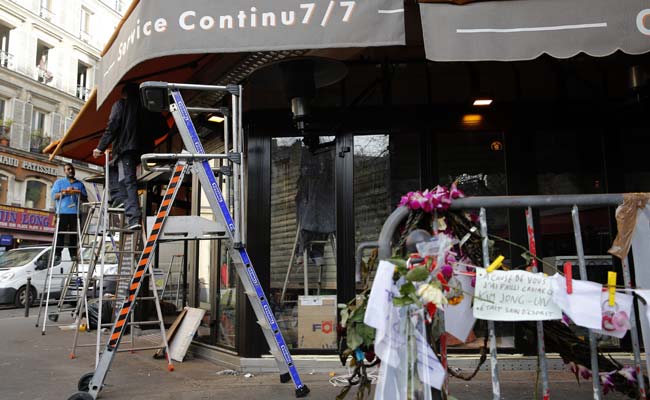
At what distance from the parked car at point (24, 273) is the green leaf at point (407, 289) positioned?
13411 mm

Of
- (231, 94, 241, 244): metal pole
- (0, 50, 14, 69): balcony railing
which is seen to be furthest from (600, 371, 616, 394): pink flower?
(0, 50, 14, 69): balcony railing

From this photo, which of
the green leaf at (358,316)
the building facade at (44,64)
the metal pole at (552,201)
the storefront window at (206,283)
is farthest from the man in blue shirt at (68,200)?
the building facade at (44,64)

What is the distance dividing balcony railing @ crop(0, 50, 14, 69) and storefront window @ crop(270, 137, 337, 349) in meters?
27.3

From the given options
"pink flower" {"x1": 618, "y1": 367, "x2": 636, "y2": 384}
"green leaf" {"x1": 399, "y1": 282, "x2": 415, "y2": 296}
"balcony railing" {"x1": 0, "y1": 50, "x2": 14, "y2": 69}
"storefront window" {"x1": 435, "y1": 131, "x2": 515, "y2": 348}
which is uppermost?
"balcony railing" {"x1": 0, "y1": 50, "x2": 14, "y2": 69}

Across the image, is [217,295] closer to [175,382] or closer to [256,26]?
[175,382]

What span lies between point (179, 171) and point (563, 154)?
13.9ft

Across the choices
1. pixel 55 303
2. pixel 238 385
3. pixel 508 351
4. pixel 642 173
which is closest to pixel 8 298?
pixel 55 303

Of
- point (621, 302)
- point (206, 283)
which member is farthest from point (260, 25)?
point (206, 283)

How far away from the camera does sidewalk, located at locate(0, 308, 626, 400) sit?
4359 millimetres

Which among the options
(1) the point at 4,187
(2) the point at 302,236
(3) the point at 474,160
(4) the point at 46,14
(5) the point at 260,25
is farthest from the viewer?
(4) the point at 46,14

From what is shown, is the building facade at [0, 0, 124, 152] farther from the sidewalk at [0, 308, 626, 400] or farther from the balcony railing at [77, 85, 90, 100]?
the sidewalk at [0, 308, 626, 400]

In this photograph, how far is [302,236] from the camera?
577cm

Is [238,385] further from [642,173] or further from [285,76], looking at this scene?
[642,173]

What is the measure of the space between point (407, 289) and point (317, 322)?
343cm
